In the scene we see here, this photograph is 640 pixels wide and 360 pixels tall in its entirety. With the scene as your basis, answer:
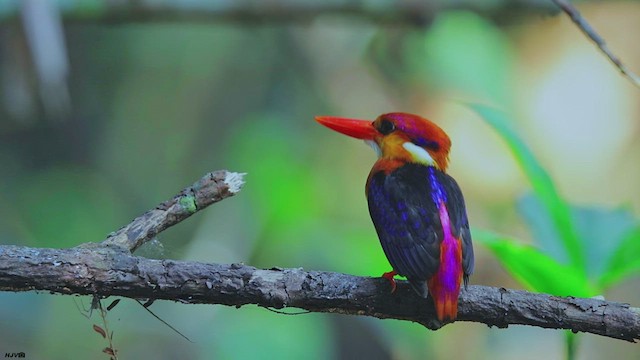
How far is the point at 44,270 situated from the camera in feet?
3.32

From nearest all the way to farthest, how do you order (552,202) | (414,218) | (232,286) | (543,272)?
1. (232,286)
2. (414,218)
3. (543,272)
4. (552,202)

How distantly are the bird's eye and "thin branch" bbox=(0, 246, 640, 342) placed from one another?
36 centimetres

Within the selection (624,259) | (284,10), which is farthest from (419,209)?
(284,10)

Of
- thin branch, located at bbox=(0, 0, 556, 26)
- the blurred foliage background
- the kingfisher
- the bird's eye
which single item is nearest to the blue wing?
the kingfisher

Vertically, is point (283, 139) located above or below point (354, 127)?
above

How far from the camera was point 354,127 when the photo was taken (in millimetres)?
1567

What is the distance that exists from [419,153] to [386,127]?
9 centimetres

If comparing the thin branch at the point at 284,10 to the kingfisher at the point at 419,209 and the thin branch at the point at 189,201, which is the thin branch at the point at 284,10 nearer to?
the kingfisher at the point at 419,209

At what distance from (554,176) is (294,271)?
1660 millimetres

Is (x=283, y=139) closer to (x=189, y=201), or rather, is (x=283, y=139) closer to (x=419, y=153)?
(x=419, y=153)

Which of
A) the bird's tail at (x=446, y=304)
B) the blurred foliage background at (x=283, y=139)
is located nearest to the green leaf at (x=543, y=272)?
the bird's tail at (x=446, y=304)

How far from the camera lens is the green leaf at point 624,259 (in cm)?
142

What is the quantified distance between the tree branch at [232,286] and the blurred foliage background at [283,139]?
38.0 inches

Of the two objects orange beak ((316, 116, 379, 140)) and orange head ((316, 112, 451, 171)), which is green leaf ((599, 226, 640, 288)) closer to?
orange head ((316, 112, 451, 171))
